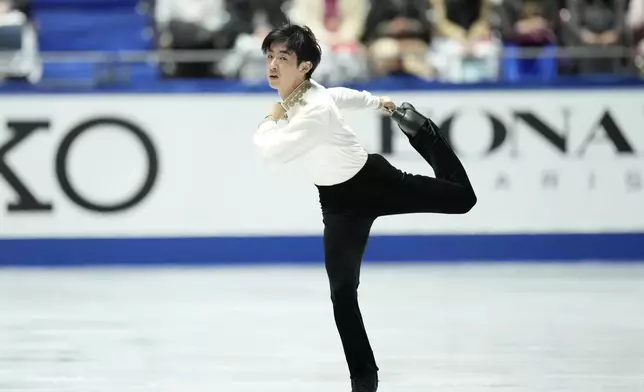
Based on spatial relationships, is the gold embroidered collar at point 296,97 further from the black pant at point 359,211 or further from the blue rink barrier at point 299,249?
the blue rink barrier at point 299,249

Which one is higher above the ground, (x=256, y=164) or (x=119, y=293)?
(x=256, y=164)

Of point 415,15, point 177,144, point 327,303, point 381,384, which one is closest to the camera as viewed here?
point 381,384

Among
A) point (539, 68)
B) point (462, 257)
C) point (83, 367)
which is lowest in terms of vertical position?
point (462, 257)

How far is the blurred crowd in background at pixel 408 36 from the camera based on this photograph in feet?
31.4

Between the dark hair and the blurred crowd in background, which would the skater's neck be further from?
the blurred crowd in background

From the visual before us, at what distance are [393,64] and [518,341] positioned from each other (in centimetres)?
420

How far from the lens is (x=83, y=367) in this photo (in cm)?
532

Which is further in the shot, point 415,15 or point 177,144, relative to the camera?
point 415,15

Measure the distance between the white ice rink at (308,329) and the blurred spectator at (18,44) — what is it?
176 centimetres

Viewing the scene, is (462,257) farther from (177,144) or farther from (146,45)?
(146,45)

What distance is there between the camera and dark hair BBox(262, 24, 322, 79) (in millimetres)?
4391

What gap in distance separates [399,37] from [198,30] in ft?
6.16

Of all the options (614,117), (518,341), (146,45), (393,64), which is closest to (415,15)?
(393,64)

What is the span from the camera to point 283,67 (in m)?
4.40
